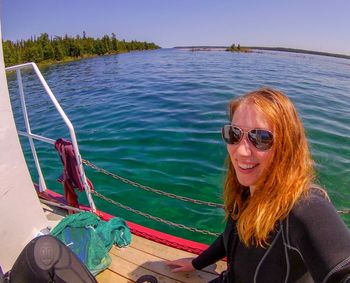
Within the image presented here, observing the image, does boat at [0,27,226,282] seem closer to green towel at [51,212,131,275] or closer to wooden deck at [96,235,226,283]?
wooden deck at [96,235,226,283]

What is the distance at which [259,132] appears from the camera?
1526mm

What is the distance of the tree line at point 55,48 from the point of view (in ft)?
174

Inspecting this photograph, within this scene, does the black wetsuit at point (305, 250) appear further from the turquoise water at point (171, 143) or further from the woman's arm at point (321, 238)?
the turquoise water at point (171, 143)

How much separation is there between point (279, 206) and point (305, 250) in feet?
0.75

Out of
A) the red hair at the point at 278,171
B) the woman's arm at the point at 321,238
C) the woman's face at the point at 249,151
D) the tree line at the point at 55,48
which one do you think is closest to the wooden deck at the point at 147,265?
the red hair at the point at 278,171

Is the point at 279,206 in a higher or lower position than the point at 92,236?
higher

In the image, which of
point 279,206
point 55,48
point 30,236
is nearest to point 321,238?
point 279,206

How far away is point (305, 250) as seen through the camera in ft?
4.18

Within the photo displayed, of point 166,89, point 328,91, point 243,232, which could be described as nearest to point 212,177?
point 243,232

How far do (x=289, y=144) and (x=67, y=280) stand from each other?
5.08 ft

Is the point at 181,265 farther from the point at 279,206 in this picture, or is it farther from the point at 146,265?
the point at 279,206

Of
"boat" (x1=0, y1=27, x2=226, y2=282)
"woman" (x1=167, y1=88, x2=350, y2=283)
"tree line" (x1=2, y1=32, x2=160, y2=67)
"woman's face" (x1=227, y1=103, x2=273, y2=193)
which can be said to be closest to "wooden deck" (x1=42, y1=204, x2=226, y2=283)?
"boat" (x1=0, y1=27, x2=226, y2=282)

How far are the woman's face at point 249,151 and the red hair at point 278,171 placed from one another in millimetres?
28

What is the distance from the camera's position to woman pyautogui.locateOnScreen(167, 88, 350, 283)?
123 centimetres
